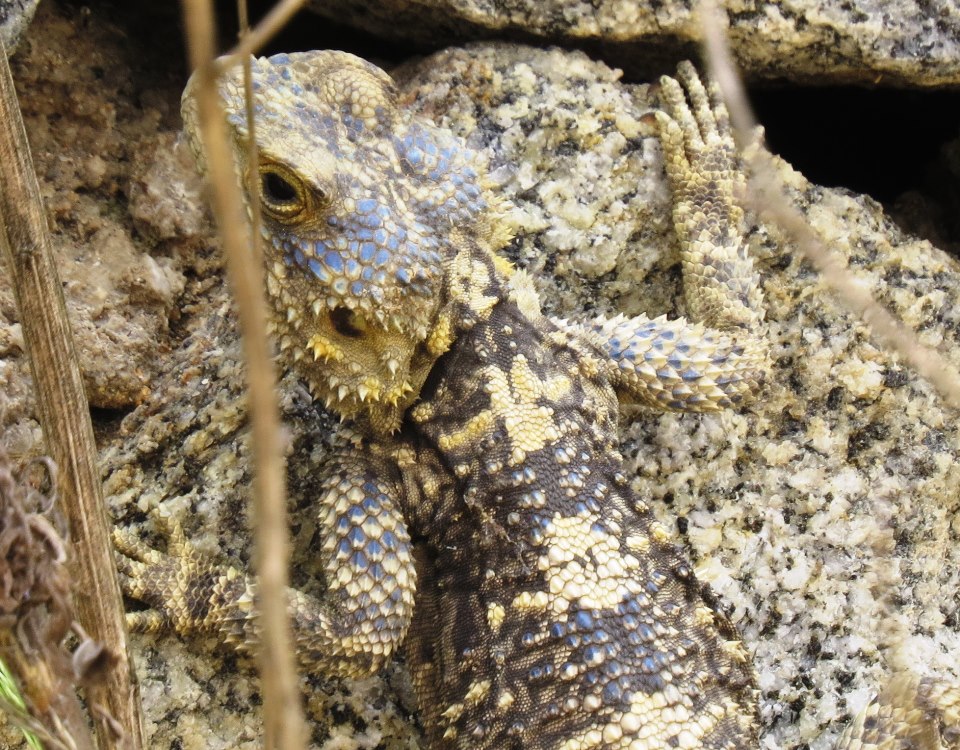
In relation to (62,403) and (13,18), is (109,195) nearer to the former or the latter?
(13,18)

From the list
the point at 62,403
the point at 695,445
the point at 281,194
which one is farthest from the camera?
the point at 695,445

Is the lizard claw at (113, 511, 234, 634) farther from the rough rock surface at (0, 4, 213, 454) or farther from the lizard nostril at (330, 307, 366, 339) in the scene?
the lizard nostril at (330, 307, 366, 339)

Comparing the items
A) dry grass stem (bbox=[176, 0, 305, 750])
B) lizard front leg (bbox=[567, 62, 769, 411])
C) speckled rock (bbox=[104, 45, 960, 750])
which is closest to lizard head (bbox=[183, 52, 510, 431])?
speckled rock (bbox=[104, 45, 960, 750])

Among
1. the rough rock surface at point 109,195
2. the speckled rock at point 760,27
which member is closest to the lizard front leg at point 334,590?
the rough rock surface at point 109,195

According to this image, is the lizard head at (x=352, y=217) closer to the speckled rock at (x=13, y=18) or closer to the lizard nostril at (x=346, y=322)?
the lizard nostril at (x=346, y=322)

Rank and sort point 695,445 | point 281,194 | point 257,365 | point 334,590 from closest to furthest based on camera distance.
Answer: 1. point 257,365
2. point 281,194
3. point 334,590
4. point 695,445

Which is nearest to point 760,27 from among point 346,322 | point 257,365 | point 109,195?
point 346,322

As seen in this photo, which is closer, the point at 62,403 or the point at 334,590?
the point at 62,403
